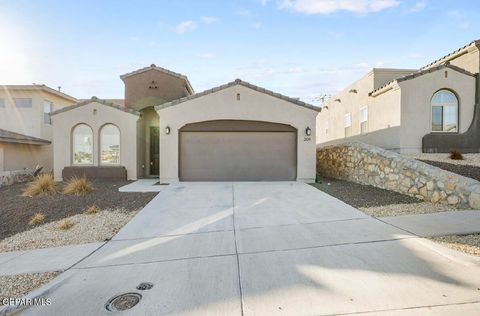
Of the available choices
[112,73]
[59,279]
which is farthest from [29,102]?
[59,279]

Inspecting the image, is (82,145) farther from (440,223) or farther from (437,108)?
(437,108)

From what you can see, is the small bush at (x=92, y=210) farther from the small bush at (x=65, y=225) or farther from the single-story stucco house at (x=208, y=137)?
the single-story stucco house at (x=208, y=137)

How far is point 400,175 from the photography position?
984 cm

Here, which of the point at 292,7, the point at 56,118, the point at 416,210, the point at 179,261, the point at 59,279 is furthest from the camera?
the point at 56,118

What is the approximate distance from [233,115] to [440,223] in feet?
29.3

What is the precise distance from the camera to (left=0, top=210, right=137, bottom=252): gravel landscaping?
20.9 ft

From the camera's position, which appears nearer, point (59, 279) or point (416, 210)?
point (59, 279)

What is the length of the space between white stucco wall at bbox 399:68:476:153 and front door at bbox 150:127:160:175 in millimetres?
12574

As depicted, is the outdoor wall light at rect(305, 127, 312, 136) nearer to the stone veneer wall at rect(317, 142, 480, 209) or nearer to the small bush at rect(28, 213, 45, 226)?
the stone veneer wall at rect(317, 142, 480, 209)

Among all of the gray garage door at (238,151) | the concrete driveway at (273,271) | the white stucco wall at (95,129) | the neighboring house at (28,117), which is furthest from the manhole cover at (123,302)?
the neighboring house at (28,117)

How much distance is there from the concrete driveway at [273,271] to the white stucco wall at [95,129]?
7.69 m

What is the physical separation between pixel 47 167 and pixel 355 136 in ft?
66.8

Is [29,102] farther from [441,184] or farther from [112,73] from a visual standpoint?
[441,184]

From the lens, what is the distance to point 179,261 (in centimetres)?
487
